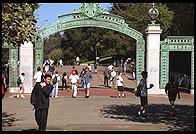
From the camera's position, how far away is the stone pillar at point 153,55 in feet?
88.7

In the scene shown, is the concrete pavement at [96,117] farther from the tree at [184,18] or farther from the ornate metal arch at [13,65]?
→ the tree at [184,18]

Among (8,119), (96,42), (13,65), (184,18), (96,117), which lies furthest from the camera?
(96,42)

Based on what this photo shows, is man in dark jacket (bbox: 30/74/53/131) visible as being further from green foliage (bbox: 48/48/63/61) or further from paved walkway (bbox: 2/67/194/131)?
green foliage (bbox: 48/48/63/61)

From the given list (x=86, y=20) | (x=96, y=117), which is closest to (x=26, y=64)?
(x=86, y=20)

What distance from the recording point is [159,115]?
1717cm

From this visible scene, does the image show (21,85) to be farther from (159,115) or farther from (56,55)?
(56,55)

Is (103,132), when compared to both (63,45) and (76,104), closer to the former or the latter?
(76,104)

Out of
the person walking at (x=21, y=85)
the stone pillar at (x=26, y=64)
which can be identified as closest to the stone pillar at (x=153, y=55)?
the stone pillar at (x=26, y=64)

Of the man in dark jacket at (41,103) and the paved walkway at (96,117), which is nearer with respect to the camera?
the man in dark jacket at (41,103)

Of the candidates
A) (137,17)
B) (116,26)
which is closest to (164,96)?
(116,26)

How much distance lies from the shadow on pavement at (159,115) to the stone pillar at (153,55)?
6.05 m

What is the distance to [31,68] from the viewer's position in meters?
27.1

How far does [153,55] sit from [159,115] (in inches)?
403

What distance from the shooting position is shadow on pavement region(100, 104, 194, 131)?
563 inches
